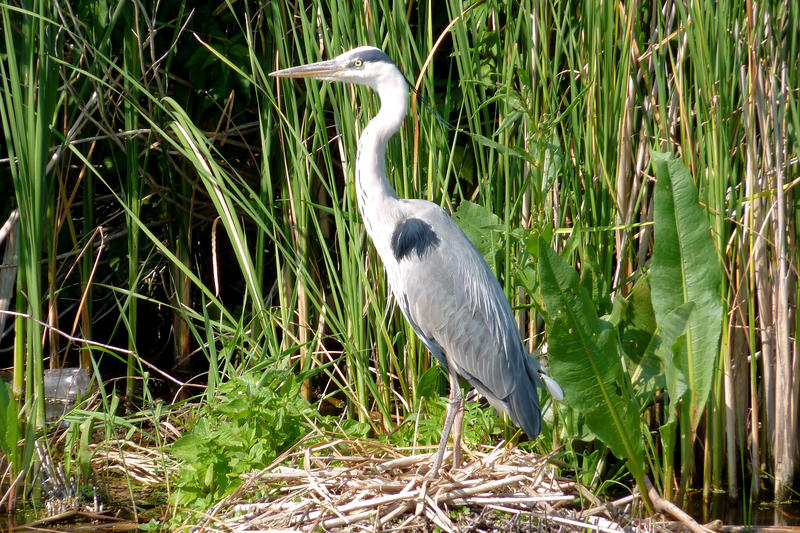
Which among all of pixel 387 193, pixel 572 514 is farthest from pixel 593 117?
pixel 572 514

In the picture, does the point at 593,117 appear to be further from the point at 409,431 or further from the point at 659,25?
the point at 409,431

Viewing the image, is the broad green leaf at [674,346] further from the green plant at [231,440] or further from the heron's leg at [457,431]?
the green plant at [231,440]

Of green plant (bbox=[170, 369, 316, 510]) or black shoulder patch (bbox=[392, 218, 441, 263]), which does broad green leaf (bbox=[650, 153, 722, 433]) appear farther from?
green plant (bbox=[170, 369, 316, 510])

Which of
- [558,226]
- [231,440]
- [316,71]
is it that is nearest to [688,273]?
[558,226]

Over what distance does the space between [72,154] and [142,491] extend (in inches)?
66.6

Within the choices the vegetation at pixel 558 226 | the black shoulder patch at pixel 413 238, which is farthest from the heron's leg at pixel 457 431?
the black shoulder patch at pixel 413 238

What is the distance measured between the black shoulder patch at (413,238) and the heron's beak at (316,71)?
580mm

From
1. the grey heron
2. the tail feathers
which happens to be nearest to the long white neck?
the grey heron

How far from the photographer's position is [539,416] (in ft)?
9.33

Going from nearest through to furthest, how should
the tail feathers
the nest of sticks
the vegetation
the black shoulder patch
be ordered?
the nest of sticks < the vegetation < the tail feathers < the black shoulder patch

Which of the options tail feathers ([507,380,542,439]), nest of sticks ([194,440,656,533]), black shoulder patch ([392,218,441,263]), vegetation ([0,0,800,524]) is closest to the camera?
nest of sticks ([194,440,656,533])

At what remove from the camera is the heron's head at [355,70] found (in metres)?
2.91

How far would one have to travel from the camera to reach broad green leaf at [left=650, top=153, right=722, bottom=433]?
2.55 meters

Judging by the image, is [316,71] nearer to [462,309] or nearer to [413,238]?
[413,238]
